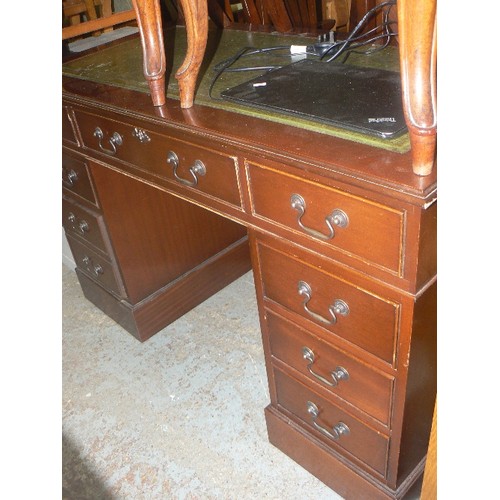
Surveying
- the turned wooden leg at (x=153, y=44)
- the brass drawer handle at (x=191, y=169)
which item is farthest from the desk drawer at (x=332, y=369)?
the turned wooden leg at (x=153, y=44)

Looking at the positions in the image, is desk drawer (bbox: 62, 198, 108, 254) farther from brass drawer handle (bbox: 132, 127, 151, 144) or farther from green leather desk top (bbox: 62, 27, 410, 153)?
brass drawer handle (bbox: 132, 127, 151, 144)

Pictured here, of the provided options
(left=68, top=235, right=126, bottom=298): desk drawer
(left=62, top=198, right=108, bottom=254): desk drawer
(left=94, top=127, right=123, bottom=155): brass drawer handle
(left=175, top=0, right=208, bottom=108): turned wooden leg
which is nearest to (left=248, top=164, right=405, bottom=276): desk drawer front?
(left=175, top=0, right=208, bottom=108): turned wooden leg

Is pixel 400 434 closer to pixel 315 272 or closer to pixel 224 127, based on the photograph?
pixel 315 272

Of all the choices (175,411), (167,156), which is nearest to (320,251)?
(167,156)

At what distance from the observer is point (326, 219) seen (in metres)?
0.92

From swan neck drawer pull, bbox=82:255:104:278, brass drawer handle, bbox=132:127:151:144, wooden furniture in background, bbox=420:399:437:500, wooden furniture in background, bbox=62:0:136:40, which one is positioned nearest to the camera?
wooden furniture in background, bbox=420:399:437:500

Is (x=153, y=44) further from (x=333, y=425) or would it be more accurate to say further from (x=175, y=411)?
(x=175, y=411)

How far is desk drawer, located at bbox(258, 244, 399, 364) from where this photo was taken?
0.98m

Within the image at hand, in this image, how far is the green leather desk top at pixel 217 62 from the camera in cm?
97

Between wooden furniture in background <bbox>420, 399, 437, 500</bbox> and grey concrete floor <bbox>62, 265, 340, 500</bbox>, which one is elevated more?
wooden furniture in background <bbox>420, 399, 437, 500</bbox>

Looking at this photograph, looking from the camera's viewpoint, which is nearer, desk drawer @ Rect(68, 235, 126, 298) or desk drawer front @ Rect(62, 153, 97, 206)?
desk drawer front @ Rect(62, 153, 97, 206)

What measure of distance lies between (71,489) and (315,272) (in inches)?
39.4

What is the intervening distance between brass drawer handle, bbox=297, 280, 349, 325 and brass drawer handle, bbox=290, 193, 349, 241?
16cm

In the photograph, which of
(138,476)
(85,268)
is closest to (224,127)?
(138,476)
